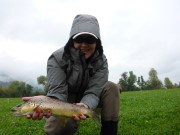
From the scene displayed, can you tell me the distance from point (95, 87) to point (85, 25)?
982 mm

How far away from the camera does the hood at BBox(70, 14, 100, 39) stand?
553 centimetres

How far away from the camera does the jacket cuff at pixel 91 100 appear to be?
551cm

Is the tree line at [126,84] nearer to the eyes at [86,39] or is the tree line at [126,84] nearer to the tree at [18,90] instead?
the tree at [18,90]

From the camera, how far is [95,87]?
585 centimetres

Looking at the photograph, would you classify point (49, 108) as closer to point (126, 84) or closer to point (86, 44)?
point (86, 44)

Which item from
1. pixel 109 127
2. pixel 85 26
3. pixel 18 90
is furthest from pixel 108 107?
pixel 18 90

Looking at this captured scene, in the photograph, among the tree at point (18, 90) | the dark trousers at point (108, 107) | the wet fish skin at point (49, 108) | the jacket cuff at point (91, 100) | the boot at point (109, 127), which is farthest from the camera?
the tree at point (18, 90)

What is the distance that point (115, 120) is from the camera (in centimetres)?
586

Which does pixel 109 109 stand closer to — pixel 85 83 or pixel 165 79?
pixel 85 83

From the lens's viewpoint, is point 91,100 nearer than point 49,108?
No

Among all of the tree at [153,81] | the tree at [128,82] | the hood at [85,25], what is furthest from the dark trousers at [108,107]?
the tree at [153,81]

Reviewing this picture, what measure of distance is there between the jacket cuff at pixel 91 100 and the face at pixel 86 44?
62cm

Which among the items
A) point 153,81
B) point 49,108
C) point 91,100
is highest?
point 153,81

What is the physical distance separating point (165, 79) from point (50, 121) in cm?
11317
